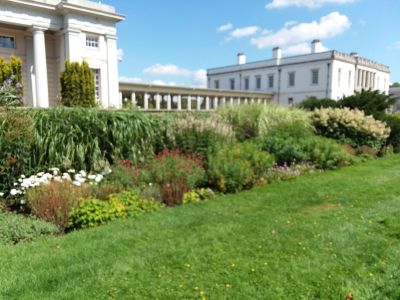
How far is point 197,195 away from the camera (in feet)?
16.9

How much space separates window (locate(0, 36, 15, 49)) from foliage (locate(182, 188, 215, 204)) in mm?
18109

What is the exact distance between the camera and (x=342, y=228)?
12.1 feet

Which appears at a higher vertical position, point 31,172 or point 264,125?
point 264,125

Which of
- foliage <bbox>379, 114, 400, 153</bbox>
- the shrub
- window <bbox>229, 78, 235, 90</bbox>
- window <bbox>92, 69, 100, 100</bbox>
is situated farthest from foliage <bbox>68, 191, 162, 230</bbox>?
window <bbox>229, 78, 235, 90</bbox>

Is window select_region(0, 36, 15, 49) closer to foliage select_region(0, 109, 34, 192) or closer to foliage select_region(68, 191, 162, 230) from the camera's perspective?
foliage select_region(0, 109, 34, 192)

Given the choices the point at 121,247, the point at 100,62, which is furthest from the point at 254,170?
the point at 100,62

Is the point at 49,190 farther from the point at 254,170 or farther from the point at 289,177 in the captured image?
the point at 289,177

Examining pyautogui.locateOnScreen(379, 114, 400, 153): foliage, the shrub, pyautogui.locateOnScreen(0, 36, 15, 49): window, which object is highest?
pyautogui.locateOnScreen(0, 36, 15, 49): window

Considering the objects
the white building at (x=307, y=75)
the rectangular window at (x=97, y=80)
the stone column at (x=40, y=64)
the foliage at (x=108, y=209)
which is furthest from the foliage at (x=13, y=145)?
the white building at (x=307, y=75)

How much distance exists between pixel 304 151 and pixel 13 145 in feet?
21.6

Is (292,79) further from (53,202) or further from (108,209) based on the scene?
(53,202)

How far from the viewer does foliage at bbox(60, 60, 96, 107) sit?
47.9ft

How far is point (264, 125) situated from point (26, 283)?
7.27m

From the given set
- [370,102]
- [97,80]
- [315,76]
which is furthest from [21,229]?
[315,76]
